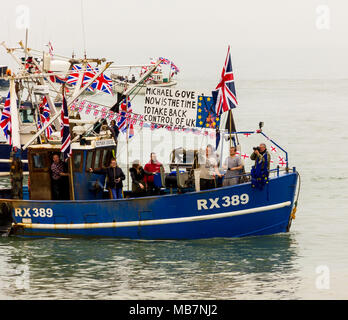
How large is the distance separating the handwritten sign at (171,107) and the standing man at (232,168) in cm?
145

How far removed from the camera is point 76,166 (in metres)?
22.7

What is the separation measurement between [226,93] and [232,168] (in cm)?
210

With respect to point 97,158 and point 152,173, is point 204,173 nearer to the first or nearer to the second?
point 152,173

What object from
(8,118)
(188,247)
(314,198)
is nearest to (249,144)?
(314,198)

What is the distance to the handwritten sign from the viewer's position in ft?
69.5

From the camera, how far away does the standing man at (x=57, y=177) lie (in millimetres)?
22906

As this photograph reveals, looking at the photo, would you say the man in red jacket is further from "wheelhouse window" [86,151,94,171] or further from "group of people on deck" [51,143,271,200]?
"wheelhouse window" [86,151,94,171]

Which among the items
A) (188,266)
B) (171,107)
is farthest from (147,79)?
(188,266)

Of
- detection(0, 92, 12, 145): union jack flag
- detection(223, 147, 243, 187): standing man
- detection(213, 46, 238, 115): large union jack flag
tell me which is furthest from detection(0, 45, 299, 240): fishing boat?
detection(0, 92, 12, 145): union jack flag

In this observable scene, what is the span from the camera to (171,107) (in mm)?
21391

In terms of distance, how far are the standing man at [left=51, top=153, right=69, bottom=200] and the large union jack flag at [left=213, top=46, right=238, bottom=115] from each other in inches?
196

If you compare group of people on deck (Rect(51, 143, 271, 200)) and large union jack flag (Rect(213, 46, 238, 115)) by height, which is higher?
large union jack flag (Rect(213, 46, 238, 115))
